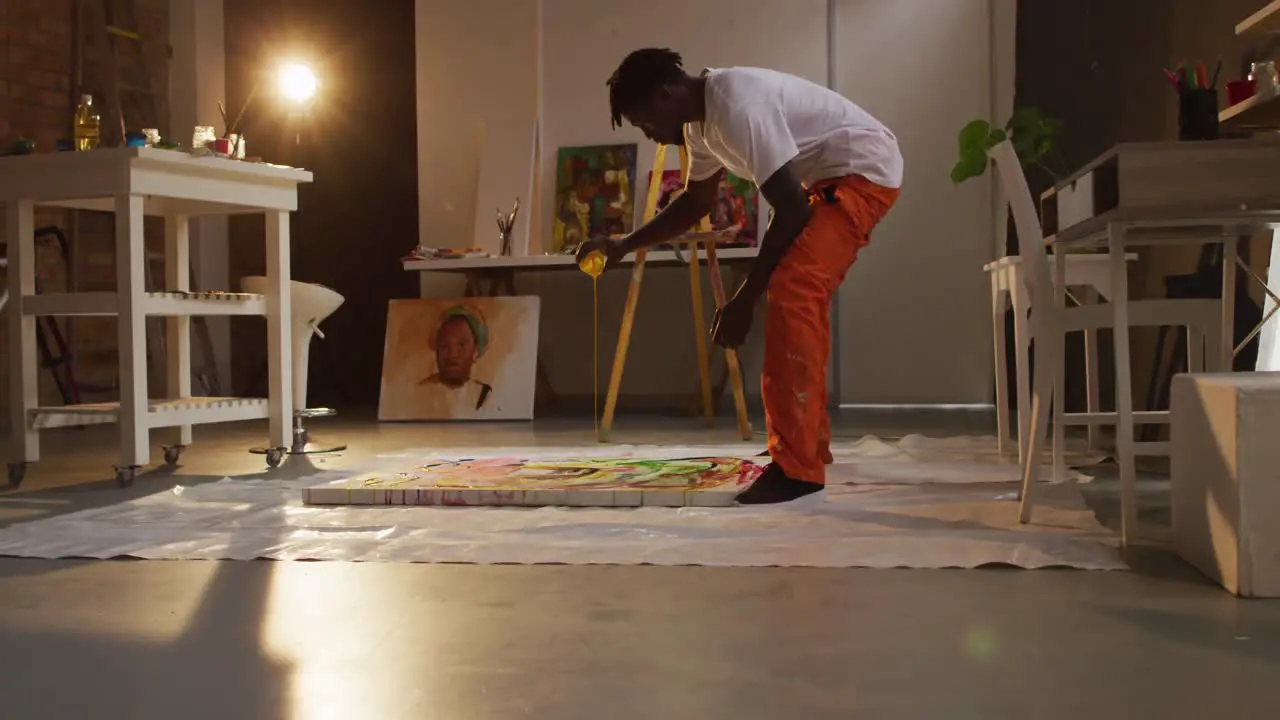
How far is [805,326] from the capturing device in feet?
9.36

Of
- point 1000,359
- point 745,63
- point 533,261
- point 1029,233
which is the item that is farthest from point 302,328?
point 745,63

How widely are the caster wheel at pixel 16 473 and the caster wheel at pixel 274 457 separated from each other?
74 cm

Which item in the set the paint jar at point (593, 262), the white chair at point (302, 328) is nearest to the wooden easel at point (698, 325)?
the paint jar at point (593, 262)

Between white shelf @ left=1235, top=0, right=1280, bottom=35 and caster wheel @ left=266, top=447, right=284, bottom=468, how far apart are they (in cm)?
322

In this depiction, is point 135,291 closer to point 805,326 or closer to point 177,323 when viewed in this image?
point 177,323

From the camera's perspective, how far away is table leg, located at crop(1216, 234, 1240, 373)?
9.22ft

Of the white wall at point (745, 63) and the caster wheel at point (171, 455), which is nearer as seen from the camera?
the caster wheel at point (171, 455)

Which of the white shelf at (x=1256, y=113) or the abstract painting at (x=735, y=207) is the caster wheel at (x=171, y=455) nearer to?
the abstract painting at (x=735, y=207)

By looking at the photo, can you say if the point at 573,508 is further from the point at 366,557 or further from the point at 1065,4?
the point at 1065,4

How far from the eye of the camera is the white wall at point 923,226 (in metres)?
6.07

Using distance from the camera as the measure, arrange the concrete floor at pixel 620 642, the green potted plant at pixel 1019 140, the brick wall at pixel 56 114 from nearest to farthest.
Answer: the concrete floor at pixel 620 642
the green potted plant at pixel 1019 140
the brick wall at pixel 56 114

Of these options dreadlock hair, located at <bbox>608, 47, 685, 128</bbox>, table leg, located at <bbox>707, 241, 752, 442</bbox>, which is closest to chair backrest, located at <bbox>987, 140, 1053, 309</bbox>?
dreadlock hair, located at <bbox>608, 47, 685, 128</bbox>

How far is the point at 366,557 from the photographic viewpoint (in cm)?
235

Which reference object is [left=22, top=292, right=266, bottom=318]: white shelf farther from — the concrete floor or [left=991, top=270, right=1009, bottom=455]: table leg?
[left=991, top=270, right=1009, bottom=455]: table leg
